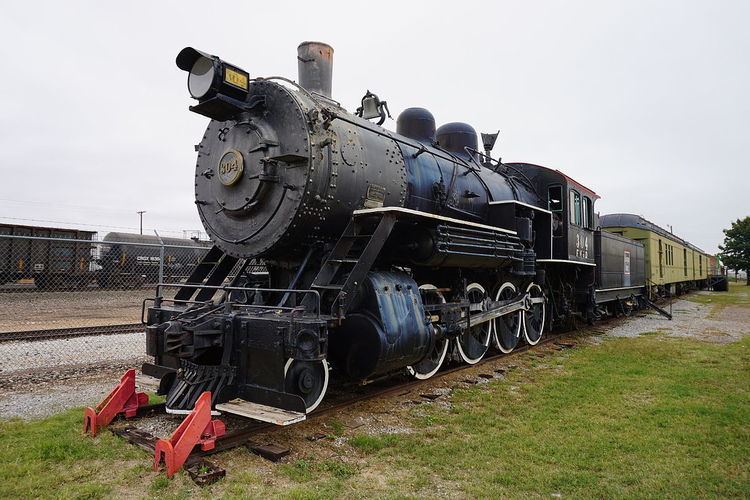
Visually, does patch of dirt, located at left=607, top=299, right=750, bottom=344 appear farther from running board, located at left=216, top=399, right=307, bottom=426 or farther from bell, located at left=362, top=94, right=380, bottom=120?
running board, located at left=216, top=399, right=307, bottom=426

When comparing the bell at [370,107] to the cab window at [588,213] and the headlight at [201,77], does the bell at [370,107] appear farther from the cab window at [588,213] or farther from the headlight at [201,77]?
the cab window at [588,213]

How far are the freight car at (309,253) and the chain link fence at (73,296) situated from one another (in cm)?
309

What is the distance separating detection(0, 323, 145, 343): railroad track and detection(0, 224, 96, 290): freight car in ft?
34.0

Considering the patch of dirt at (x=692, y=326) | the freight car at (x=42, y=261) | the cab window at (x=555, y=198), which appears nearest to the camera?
the cab window at (x=555, y=198)

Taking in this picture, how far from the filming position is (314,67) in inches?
246

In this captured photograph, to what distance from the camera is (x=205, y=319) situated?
4.55m

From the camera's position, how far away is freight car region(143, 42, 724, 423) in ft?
14.7

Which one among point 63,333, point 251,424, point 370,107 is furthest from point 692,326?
point 63,333

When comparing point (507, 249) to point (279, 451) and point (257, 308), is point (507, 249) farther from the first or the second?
point (279, 451)

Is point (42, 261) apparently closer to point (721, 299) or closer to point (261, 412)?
point (261, 412)

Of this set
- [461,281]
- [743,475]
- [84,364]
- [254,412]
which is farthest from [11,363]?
[743,475]

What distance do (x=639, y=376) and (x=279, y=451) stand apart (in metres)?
5.48

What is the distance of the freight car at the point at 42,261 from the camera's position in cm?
1958

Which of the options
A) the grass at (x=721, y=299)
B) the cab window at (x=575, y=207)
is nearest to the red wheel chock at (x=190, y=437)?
the cab window at (x=575, y=207)
